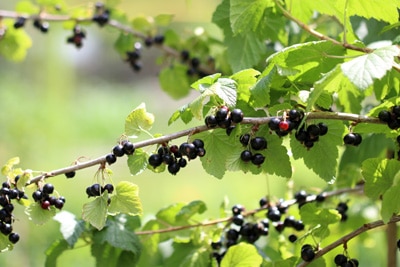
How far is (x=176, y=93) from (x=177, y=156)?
44.6 inches

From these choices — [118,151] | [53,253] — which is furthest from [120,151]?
[53,253]

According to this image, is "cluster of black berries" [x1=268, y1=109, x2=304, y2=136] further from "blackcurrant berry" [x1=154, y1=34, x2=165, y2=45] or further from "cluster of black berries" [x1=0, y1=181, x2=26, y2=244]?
"blackcurrant berry" [x1=154, y1=34, x2=165, y2=45]

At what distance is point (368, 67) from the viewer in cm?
109

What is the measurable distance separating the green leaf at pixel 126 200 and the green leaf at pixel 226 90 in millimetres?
265

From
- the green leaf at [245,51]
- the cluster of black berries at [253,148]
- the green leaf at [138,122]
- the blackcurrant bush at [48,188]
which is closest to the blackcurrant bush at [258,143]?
the cluster of black berries at [253,148]

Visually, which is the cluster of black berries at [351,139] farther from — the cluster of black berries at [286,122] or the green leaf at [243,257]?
the green leaf at [243,257]

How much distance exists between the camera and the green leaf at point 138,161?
134 centimetres

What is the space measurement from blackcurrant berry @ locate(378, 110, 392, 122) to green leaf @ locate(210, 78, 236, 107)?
28 cm

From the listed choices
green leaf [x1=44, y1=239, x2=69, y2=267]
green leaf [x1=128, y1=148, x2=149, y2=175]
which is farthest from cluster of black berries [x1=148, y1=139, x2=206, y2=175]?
green leaf [x1=44, y1=239, x2=69, y2=267]

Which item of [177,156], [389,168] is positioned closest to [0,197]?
[177,156]

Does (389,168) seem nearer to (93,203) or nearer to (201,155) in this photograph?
(201,155)

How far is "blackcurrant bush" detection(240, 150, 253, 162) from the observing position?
4.27 ft

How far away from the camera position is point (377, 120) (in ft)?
4.17

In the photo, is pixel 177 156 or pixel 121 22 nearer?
pixel 177 156
